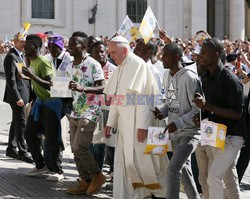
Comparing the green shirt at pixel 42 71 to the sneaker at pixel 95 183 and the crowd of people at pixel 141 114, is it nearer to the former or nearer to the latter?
the crowd of people at pixel 141 114

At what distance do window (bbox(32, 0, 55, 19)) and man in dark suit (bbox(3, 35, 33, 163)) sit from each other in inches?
759

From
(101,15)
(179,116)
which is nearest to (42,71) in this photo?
(179,116)

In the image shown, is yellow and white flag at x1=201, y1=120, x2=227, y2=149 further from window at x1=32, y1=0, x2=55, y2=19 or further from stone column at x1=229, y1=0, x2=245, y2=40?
stone column at x1=229, y1=0, x2=245, y2=40

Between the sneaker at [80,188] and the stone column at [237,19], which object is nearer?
the sneaker at [80,188]

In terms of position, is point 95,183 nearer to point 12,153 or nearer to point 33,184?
point 33,184

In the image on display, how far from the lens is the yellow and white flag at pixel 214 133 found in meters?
6.25

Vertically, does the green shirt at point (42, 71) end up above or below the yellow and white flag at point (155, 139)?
above

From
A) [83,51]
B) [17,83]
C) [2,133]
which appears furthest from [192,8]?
[83,51]

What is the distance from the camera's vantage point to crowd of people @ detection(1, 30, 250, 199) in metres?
6.45

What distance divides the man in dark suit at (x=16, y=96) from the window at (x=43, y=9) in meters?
19.3

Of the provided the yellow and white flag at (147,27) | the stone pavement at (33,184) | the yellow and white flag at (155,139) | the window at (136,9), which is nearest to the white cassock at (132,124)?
the yellow and white flag at (155,139)

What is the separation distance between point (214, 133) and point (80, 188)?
98.8 inches

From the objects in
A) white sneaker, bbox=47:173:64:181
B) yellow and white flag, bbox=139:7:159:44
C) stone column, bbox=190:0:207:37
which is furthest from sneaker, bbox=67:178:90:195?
stone column, bbox=190:0:207:37

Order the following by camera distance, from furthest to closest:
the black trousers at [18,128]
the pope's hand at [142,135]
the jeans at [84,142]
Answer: the black trousers at [18,128] < the jeans at [84,142] < the pope's hand at [142,135]
